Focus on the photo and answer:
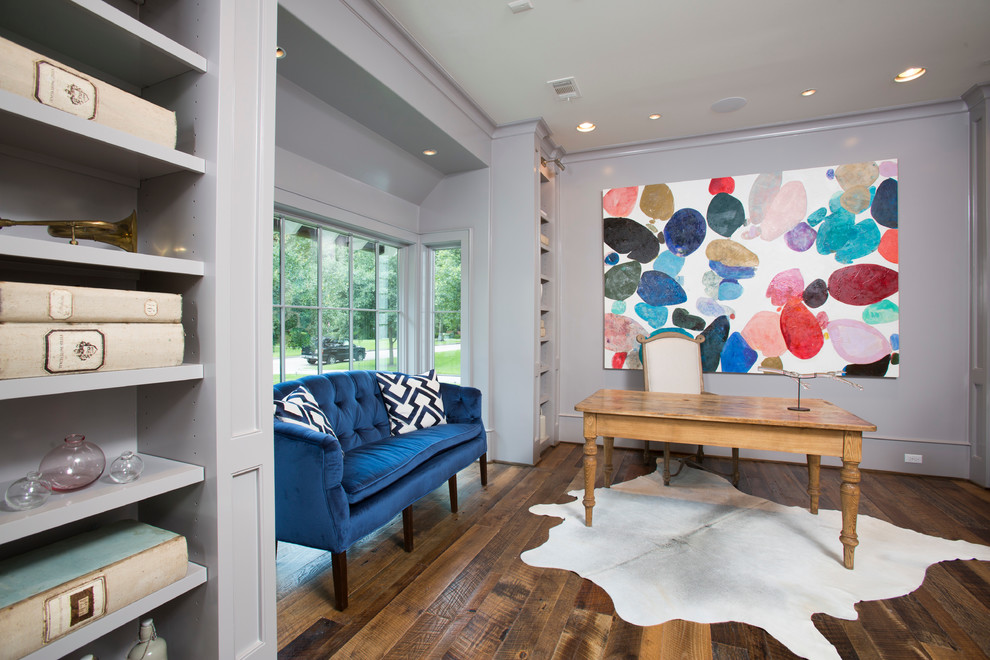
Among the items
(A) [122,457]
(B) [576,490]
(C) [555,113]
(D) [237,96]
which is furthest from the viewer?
(C) [555,113]

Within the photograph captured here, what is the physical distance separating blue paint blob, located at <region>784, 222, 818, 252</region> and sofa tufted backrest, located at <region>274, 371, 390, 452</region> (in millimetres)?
3440

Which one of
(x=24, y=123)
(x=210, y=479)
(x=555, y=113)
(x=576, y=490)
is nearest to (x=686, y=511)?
(x=576, y=490)

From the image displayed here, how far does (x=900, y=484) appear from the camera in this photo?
332 centimetres

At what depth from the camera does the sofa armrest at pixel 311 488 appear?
1815mm

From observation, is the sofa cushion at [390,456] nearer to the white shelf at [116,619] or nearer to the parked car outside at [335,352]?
the white shelf at [116,619]

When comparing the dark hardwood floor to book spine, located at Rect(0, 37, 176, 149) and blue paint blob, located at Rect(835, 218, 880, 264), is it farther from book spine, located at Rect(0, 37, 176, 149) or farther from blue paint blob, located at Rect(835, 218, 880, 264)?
blue paint blob, located at Rect(835, 218, 880, 264)

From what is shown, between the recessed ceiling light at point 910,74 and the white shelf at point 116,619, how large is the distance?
Result: 14.9 ft

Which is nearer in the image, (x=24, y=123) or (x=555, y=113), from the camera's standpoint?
(x=24, y=123)

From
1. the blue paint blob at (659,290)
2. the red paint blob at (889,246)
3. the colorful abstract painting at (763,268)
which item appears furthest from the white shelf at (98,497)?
the red paint blob at (889,246)

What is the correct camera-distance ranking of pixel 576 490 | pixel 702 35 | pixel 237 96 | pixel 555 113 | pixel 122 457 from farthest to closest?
pixel 555 113 → pixel 576 490 → pixel 702 35 → pixel 237 96 → pixel 122 457

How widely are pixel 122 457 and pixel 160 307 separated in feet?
1.31

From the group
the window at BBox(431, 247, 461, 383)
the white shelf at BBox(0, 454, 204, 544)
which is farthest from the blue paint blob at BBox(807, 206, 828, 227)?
the white shelf at BBox(0, 454, 204, 544)

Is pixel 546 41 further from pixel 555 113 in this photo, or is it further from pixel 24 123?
pixel 24 123

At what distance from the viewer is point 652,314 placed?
4.12 metres
